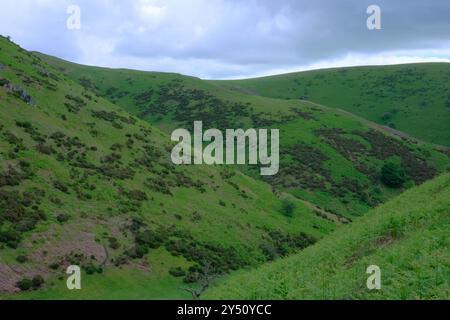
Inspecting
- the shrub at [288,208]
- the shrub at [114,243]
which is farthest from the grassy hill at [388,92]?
the shrub at [114,243]

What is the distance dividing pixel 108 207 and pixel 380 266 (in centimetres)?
3281

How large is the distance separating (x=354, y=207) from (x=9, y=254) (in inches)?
2323

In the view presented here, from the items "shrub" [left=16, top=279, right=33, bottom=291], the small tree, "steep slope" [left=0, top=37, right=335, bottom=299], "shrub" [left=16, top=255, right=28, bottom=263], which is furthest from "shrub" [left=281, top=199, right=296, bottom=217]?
"shrub" [left=16, top=279, right=33, bottom=291]

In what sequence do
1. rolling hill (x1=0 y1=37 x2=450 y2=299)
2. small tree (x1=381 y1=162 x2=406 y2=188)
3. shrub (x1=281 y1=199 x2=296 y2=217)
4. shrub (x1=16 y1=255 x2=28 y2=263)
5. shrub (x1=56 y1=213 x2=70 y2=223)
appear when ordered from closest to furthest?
1. shrub (x1=16 y1=255 x2=28 y2=263)
2. rolling hill (x1=0 y1=37 x2=450 y2=299)
3. shrub (x1=56 y1=213 x2=70 y2=223)
4. shrub (x1=281 y1=199 x2=296 y2=217)
5. small tree (x1=381 y1=162 x2=406 y2=188)

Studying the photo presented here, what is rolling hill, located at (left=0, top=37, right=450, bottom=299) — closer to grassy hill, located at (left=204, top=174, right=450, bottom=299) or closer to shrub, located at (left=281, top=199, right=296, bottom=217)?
shrub, located at (left=281, top=199, right=296, bottom=217)

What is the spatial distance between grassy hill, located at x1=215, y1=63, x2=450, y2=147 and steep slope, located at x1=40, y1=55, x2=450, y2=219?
34821mm

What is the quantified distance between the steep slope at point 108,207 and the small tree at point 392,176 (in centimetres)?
3223

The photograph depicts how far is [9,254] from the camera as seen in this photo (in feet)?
107

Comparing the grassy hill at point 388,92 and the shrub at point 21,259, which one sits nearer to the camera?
the shrub at point 21,259

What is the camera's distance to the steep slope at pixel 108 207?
114ft

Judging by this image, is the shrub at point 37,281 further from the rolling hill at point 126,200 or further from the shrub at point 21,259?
the shrub at point 21,259

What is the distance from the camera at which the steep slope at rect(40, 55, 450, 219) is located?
84.6m

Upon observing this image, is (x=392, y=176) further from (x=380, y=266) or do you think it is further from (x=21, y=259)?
(x=380, y=266)

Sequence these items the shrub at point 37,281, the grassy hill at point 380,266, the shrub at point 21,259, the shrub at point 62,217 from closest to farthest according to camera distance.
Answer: the grassy hill at point 380,266 → the shrub at point 37,281 → the shrub at point 21,259 → the shrub at point 62,217
